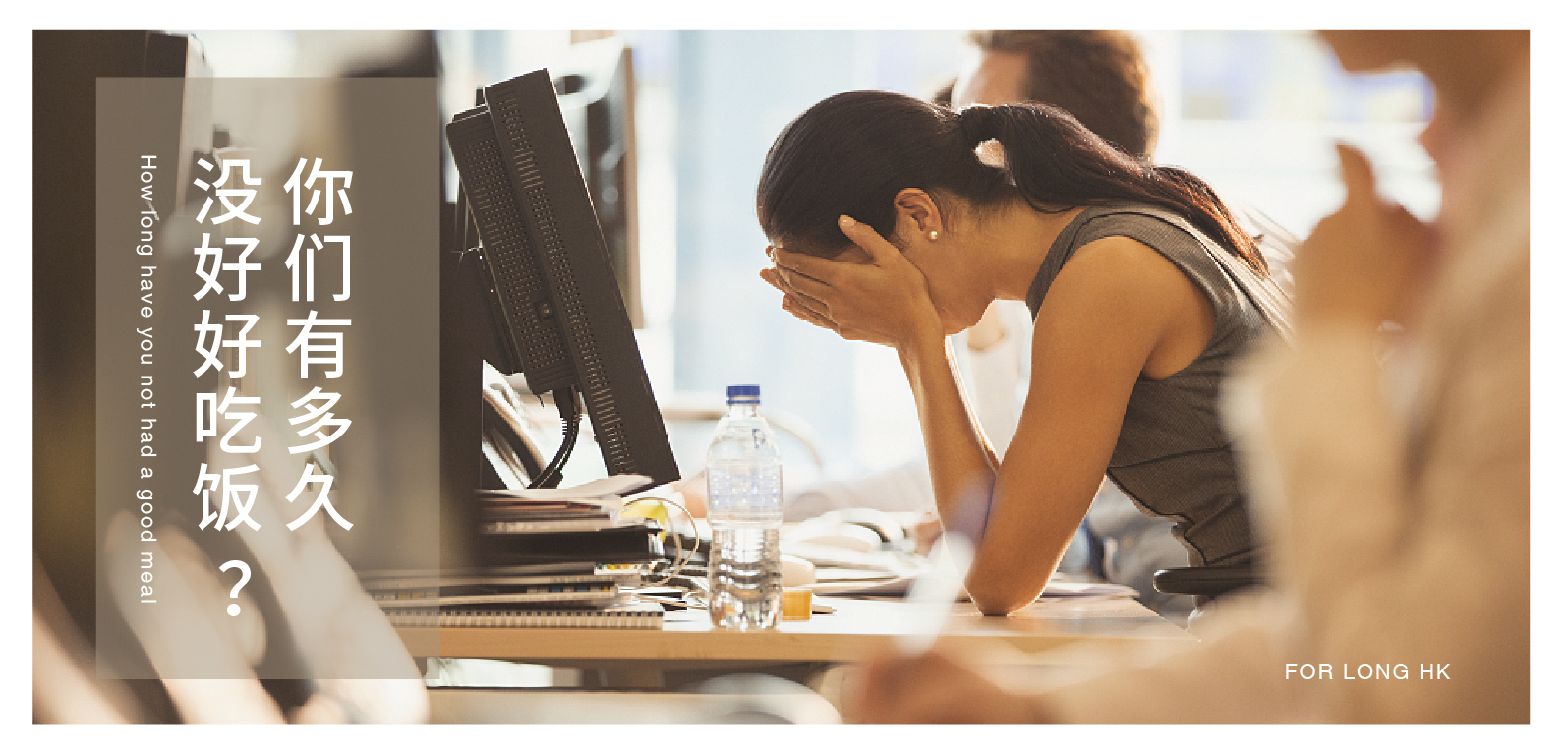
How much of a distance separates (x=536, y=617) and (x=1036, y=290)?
1.82 ft

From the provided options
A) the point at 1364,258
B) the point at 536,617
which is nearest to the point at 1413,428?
the point at 1364,258

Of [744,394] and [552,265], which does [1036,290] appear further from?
[552,265]

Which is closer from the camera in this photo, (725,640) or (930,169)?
(725,640)

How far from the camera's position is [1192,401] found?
986 mm

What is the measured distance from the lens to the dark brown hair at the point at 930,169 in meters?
1.04

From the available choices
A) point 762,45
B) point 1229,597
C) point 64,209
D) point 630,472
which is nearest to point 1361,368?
point 1229,597

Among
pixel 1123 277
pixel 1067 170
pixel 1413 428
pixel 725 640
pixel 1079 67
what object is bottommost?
pixel 725 640

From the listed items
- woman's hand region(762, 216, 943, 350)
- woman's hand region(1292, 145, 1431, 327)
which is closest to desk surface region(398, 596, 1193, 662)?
woman's hand region(762, 216, 943, 350)

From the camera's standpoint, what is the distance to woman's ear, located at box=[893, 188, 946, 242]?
42.4 inches

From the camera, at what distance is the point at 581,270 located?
0.99 meters

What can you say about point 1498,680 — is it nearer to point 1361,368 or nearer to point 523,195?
point 1361,368

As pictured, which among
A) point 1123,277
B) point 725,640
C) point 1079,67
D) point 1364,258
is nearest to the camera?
point 1364,258

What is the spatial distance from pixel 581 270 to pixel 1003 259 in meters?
0.42

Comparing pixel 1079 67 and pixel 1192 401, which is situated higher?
pixel 1079 67
